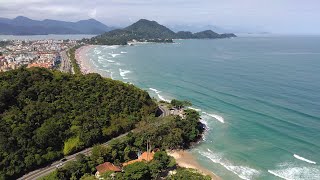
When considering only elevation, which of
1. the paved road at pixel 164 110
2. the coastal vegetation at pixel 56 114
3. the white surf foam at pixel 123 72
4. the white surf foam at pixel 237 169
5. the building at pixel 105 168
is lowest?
the white surf foam at pixel 237 169

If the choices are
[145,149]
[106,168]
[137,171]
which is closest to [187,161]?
[145,149]

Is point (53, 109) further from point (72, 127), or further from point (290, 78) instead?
point (290, 78)

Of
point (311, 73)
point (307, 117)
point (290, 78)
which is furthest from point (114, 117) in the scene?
point (311, 73)

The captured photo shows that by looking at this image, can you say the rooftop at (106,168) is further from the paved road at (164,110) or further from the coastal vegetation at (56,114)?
the paved road at (164,110)

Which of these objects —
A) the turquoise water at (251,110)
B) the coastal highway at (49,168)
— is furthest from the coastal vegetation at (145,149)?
the turquoise water at (251,110)

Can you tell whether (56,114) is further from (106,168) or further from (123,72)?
(123,72)

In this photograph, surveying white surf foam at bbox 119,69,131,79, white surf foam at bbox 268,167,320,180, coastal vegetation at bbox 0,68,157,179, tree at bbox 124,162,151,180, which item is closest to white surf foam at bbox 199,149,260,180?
white surf foam at bbox 268,167,320,180

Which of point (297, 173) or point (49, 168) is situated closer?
point (49, 168)
